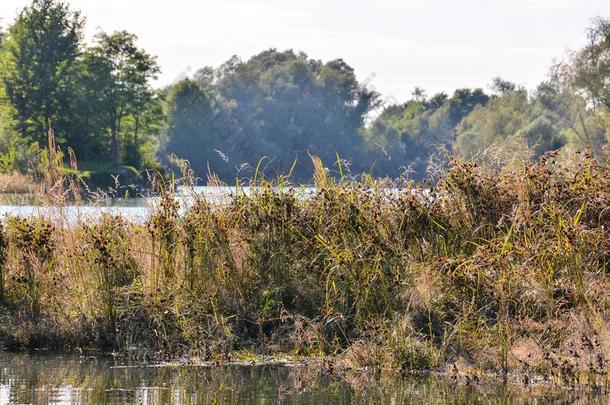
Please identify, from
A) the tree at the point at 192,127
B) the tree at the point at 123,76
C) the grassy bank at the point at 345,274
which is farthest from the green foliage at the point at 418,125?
the grassy bank at the point at 345,274

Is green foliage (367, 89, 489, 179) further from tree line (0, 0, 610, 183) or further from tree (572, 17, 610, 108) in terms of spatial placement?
tree (572, 17, 610, 108)

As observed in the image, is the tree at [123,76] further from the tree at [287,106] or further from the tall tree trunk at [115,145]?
the tree at [287,106]

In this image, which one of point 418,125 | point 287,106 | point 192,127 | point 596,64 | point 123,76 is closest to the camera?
point 596,64

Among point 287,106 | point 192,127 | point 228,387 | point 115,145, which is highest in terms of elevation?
point 287,106

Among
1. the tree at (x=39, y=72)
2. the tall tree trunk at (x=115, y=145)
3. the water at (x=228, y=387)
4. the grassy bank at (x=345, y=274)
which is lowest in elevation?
the water at (x=228, y=387)

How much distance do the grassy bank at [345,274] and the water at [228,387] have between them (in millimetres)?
484

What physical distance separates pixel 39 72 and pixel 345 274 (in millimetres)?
85663

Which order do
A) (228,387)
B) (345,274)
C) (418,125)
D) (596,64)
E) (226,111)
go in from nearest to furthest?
(228,387)
(345,274)
(596,64)
(226,111)
(418,125)

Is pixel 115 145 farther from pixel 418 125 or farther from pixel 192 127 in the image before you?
pixel 418 125

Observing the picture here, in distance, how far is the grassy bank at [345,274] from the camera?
11398 mm

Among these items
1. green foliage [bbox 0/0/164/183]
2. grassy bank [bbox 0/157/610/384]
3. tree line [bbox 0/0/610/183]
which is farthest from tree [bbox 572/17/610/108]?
grassy bank [bbox 0/157/610/384]

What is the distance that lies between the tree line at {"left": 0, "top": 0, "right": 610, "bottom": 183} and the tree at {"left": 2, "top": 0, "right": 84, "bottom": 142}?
0.30 ft

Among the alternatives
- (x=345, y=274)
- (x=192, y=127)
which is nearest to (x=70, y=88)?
(x=192, y=127)

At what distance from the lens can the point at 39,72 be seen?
94438 millimetres
